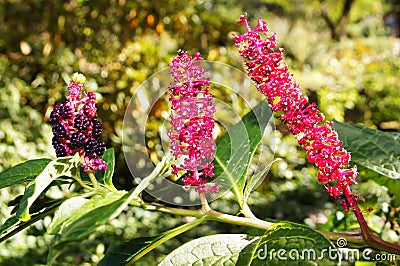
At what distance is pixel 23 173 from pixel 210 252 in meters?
0.20

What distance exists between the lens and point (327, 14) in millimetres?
9586

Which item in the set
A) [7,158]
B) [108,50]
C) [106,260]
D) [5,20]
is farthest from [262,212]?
[5,20]

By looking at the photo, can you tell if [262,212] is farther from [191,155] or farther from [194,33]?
[191,155]

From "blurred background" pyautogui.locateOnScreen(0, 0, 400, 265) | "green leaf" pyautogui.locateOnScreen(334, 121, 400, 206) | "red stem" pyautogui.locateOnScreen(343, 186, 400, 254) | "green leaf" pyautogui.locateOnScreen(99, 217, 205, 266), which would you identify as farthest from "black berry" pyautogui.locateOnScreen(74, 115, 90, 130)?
"blurred background" pyautogui.locateOnScreen(0, 0, 400, 265)

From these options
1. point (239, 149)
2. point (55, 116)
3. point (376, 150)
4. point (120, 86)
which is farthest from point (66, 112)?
point (120, 86)

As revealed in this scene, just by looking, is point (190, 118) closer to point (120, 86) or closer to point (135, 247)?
point (135, 247)

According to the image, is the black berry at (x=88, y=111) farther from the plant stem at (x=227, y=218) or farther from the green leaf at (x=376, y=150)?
the green leaf at (x=376, y=150)

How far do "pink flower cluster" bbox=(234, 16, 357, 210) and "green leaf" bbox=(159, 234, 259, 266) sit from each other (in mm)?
106

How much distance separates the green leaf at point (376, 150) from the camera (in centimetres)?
71

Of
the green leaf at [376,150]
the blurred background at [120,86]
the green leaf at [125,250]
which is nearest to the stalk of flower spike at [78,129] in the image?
the green leaf at [125,250]

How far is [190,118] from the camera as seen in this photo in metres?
0.49

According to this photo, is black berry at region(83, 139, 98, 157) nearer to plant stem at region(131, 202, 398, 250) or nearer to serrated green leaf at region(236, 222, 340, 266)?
plant stem at region(131, 202, 398, 250)

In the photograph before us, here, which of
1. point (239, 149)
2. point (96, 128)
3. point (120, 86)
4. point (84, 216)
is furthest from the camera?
point (120, 86)

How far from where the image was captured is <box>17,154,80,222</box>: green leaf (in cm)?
42
